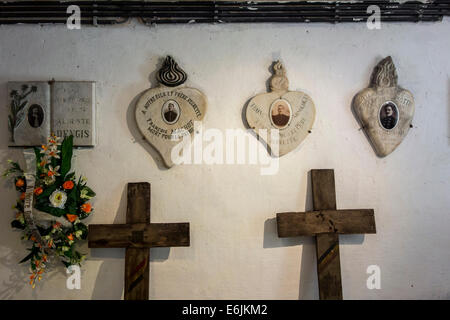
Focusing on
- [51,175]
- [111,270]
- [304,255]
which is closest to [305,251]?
[304,255]

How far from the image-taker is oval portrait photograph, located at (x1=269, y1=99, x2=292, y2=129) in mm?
2127

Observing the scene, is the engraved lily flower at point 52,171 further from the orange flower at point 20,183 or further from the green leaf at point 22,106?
the green leaf at point 22,106

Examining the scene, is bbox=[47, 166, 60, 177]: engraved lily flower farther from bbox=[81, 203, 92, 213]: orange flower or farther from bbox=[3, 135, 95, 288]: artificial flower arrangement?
bbox=[81, 203, 92, 213]: orange flower

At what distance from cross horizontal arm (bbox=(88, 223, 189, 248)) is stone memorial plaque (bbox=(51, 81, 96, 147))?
557 mm

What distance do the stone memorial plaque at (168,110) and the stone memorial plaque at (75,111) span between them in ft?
1.03

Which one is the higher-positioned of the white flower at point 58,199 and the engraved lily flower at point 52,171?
the engraved lily flower at point 52,171

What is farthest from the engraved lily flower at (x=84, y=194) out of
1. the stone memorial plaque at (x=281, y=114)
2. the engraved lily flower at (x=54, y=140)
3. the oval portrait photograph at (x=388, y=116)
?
the oval portrait photograph at (x=388, y=116)

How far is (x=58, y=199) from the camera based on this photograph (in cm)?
196

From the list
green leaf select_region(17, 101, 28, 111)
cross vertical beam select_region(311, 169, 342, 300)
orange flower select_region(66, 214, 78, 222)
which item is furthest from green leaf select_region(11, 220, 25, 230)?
cross vertical beam select_region(311, 169, 342, 300)

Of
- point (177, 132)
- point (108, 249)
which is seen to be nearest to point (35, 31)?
point (177, 132)

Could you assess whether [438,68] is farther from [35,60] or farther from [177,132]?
[35,60]

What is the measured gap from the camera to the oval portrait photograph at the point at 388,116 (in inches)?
84.5

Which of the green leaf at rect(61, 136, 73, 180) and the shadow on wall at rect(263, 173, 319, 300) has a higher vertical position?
the green leaf at rect(61, 136, 73, 180)

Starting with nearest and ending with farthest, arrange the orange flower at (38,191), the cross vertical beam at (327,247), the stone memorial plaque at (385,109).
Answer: the orange flower at (38,191), the cross vertical beam at (327,247), the stone memorial plaque at (385,109)
